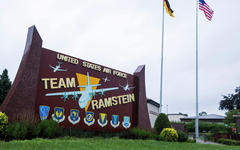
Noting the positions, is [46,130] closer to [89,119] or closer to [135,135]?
[89,119]

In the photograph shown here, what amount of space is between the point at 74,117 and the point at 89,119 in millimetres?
1137

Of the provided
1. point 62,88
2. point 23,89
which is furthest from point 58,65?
point 23,89

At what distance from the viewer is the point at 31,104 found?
12.7 m

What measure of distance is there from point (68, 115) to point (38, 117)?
190cm

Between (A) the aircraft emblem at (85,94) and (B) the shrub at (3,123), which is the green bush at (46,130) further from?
(A) the aircraft emblem at (85,94)

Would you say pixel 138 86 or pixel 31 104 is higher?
pixel 138 86

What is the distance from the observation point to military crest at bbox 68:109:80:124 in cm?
1444

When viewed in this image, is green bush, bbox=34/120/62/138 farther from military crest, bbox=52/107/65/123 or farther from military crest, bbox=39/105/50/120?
military crest, bbox=52/107/65/123

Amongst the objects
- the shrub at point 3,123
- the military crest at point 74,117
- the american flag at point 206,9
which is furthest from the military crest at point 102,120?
the american flag at point 206,9

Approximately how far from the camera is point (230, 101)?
198 ft

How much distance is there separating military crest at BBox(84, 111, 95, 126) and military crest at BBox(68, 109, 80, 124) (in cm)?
61

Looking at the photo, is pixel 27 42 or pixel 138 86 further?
pixel 138 86

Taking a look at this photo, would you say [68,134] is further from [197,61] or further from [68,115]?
[197,61]

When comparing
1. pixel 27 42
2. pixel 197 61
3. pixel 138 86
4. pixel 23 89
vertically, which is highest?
pixel 197 61
